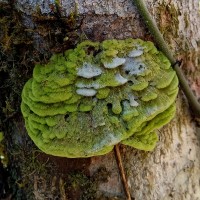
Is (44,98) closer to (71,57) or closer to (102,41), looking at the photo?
(71,57)

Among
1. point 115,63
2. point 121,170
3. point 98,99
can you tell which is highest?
point 115,63

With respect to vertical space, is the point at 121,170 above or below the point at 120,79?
below

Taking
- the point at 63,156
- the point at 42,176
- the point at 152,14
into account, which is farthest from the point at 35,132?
the point at 152,14

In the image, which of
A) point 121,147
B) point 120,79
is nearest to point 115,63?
point 120,79

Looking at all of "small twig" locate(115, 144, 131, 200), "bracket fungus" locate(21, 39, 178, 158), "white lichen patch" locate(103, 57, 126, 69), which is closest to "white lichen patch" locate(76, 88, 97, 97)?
"bracket fungus" locate(21, 39, 178, 158)

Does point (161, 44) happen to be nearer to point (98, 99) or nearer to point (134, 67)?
point (134, 67)
